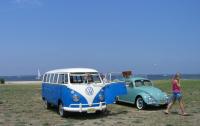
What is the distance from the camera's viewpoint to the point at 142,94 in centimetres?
1877

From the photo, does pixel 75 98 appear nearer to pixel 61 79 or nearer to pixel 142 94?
pixel 61 79

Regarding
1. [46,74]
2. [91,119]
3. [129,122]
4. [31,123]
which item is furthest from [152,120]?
[46,74]

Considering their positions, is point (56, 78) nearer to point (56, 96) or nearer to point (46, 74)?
point (56, 96)

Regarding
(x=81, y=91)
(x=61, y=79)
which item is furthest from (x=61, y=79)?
(x=81, y=91)

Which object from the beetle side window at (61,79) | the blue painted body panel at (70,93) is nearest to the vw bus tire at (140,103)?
the blue painted body panel at (70,93)

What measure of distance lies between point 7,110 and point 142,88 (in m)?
7.06

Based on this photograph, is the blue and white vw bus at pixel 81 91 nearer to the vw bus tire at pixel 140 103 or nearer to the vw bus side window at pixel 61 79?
the vw bus side window at pixel 61 79

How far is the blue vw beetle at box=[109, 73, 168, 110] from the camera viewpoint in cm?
1842

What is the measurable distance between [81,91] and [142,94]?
13.7 feet

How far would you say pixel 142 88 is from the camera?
19297 millimetres

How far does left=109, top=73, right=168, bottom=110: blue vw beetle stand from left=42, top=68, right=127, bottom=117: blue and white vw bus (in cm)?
151

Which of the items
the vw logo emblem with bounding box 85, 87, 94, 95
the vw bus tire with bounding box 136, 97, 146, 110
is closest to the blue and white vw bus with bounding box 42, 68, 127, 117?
the vw logo emblem with bounding box 85, 87, 94, 95

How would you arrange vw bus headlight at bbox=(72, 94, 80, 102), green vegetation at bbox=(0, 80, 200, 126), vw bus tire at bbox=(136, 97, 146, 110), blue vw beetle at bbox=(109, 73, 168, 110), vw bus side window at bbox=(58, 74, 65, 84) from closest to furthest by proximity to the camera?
green vegetation at bbox=(0, 80, 200, 126), vw bus headlight at bbox=(72, 94, 80, 102), vw bus side window at bbox=(58, 74, 65, 84), blue vw beetle at bbox=(109, 73, 168, 110), vw bus tire at bbox=(136, 97, 146, 110)

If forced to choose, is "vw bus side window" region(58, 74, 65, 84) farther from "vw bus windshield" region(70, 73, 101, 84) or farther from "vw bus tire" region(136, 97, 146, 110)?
"vw bus tire" region(136, 97, 146, 110)
